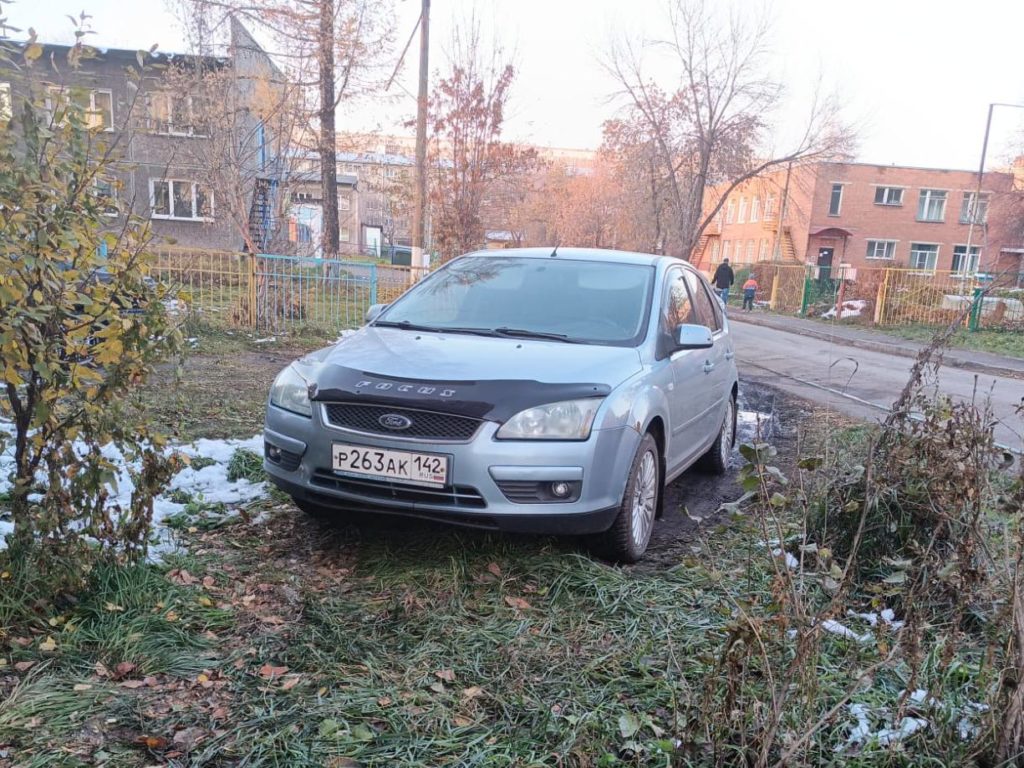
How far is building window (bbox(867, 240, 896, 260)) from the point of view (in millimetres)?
46250

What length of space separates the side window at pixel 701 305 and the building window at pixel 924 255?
47.4 meters

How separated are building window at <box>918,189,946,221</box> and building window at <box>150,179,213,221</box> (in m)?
42.1

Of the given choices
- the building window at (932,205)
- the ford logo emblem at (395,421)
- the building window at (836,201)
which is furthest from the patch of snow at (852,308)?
the building window at (932,205)

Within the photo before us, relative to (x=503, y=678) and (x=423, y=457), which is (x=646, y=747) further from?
(x=423, y=457)

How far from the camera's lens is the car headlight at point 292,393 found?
3.67 metres

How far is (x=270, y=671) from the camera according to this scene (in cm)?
273

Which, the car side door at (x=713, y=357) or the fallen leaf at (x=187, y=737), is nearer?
the fallen leaf at (x=187, y=737)

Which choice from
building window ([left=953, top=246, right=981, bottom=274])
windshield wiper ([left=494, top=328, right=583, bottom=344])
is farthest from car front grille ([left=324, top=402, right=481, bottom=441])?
building window ([left=953, top=246, right=981, bottom=274])

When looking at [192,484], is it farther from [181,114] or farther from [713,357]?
[181,114]

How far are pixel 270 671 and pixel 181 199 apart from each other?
40.3 ft

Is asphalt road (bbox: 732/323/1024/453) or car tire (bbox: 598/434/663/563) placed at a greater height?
car tire (bbox: 598/434/663/563)

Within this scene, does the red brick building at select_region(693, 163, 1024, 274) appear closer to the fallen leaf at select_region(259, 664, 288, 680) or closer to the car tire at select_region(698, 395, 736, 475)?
the car tire at select_region(698, 395, 736, 475)

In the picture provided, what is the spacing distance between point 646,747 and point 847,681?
75 cm

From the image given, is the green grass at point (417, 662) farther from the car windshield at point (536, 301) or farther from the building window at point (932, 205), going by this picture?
the building window at point (932, 205)
